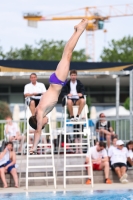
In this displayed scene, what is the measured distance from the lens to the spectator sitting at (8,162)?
1638 centimetres

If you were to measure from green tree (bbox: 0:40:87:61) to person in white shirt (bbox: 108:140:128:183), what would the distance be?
42.7 m

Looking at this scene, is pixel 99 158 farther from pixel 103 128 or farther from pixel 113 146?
pixel 103 128

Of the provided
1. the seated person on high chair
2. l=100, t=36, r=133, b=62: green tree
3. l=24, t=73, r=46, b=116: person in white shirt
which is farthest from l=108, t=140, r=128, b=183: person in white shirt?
l=100, t=36, r=133, b=62: green tree

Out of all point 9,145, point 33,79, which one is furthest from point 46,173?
point 33,79

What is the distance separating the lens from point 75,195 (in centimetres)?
1434

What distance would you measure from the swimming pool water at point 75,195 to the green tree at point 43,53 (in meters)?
45.0

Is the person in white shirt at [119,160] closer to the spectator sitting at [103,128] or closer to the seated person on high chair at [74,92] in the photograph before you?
the spectator sitting at [103,128]

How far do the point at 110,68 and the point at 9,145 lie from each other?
4.77m

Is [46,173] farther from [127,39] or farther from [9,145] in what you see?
[127,39]

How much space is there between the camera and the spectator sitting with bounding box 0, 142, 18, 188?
16.4 m

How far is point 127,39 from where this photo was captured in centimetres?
6094

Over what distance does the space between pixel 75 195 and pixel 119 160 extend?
3.10m

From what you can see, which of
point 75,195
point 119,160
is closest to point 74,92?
point 119,160

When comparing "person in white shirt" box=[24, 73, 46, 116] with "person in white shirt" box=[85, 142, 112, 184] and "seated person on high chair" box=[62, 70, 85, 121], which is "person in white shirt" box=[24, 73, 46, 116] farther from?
"person in white shirt" box=[85, 142, 112, 184]
